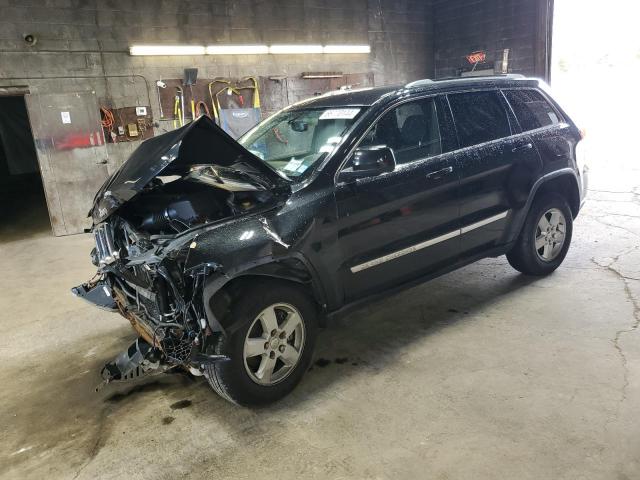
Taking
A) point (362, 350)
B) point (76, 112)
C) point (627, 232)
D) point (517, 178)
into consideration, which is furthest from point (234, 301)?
point (76, 112)

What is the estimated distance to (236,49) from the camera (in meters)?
8.46

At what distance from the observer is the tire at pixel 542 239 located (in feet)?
13.1

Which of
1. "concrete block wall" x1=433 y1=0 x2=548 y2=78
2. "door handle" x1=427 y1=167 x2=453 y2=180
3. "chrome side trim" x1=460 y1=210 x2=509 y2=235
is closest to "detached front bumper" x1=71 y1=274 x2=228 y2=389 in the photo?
"door handle" x1=427 y1=167 x2=453 y2=180

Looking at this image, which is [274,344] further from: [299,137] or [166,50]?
[166,50]

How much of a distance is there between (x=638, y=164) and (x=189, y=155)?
9567 millimetres

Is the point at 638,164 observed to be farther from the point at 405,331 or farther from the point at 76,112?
the point at 76,112

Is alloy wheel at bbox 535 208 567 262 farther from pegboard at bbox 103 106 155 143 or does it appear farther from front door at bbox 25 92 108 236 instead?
front door at bbox 25 92 108 236

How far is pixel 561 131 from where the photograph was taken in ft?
13.2

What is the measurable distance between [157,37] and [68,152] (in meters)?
2.31

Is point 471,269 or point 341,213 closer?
point 341,213

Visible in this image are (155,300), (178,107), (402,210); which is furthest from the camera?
(178,107)

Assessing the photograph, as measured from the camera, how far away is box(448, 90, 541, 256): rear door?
3.44m

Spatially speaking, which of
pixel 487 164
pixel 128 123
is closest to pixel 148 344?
pixel 487 164

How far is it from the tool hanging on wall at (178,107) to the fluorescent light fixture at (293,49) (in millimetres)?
1874
